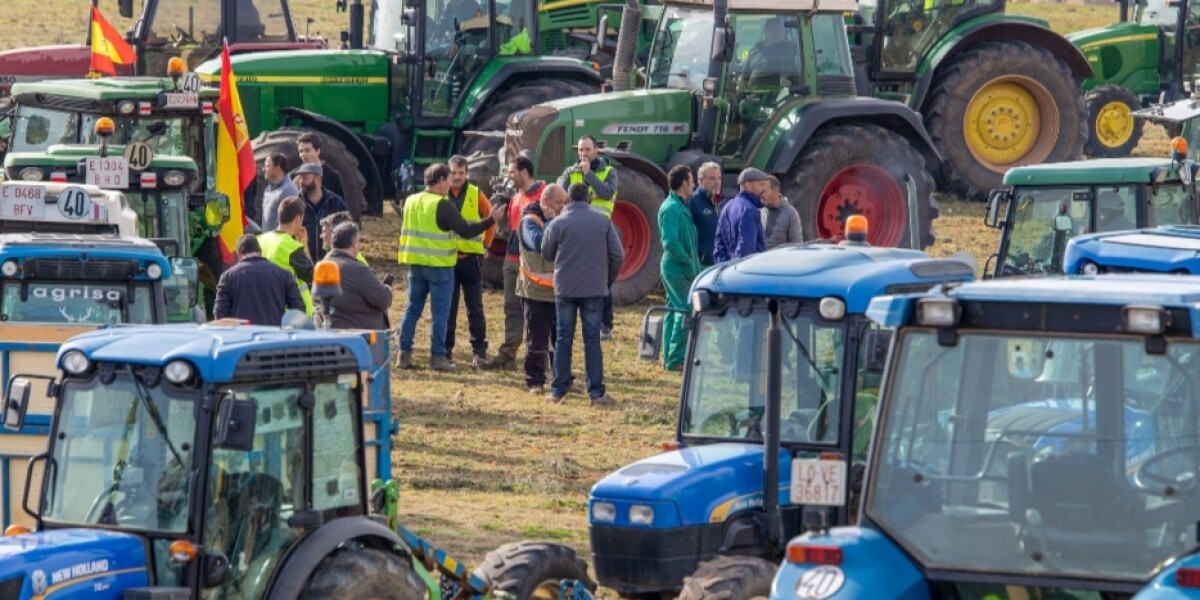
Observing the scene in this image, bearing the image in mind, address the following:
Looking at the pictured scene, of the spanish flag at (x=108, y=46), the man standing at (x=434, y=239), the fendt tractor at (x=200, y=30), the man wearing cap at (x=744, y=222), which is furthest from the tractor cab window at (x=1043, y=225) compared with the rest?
the fendt tractor at (x=200, y=30)

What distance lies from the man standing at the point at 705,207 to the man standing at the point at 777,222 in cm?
96

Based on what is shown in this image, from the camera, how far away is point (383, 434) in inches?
403

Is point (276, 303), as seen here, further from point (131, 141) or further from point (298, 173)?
point (131, 141)

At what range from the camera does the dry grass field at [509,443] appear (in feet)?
38.2

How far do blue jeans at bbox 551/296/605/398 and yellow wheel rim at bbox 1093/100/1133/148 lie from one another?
13521 mm

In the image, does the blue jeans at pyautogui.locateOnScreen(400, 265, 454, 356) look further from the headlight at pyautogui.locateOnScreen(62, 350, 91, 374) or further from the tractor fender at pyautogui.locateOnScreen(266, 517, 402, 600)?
the headlight at pyautogui.locateOnScreen(62, 350, 91, 374)

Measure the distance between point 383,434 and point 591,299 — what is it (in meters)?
4.55

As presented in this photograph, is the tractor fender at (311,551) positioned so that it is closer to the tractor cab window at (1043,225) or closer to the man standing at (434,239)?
the man standing at (434,239)

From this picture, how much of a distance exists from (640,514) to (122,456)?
2175 millimetres

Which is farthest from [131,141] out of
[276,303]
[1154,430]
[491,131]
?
[1154,430]

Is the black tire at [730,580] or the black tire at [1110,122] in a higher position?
the black tire at [1110,122]

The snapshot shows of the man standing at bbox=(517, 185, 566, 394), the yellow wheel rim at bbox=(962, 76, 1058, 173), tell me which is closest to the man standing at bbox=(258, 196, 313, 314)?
the man standing at bbox=(517, 185, 566, 394)

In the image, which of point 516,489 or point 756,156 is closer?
point 516,489

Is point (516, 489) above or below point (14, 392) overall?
below
